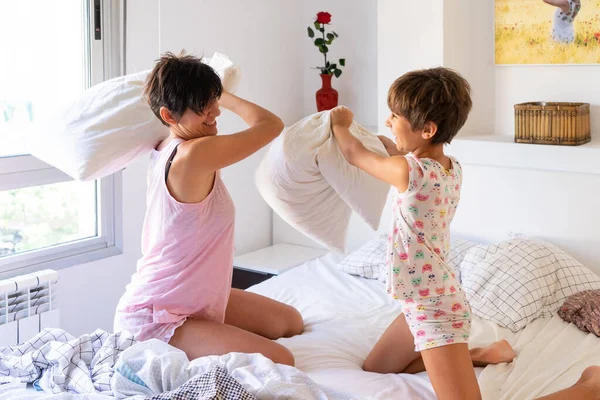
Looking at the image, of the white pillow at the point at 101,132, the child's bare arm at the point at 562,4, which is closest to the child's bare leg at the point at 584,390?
the white pillow at the point at 101,132

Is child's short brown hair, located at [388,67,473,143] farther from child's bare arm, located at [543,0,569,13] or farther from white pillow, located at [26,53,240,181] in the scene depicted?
child's bare arm, located at [543,0,569,13]

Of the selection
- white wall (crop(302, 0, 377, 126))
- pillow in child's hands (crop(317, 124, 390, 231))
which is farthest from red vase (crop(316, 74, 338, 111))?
pillow in child's hands (crop(317, 124, 390, 231))

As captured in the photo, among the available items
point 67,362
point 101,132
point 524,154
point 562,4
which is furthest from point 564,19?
point 67,362

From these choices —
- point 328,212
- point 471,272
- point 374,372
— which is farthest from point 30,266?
point 471,272

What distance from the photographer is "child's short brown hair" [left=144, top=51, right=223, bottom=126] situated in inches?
75.5

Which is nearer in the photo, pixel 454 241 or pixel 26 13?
pixel 26 13

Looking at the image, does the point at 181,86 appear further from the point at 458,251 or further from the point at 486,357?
the point at 458,251

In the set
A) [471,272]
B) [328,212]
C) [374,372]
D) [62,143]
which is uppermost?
[62,143]

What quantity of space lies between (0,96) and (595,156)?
229 centimetres

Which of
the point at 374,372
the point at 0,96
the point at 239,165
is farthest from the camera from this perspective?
the point at 239,165

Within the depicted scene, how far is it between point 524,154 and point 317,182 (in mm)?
1215

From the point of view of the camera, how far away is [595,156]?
285cm

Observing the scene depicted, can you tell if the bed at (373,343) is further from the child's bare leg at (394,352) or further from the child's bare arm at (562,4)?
the child's bare arm at (562,4)

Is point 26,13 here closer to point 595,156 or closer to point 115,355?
point 115,355
